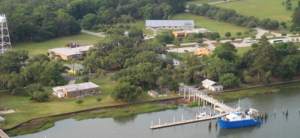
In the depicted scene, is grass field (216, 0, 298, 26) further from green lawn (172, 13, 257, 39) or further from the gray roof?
the gray roof

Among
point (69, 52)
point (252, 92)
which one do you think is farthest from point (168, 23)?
point (252, 92)

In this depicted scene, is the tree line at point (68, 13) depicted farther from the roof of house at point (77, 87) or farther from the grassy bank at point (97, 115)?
the grassy bank at point (97, 115)

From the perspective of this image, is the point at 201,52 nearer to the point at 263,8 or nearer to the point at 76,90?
the point at 76,90

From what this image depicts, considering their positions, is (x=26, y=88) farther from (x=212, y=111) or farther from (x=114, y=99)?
(x=212, y=111)

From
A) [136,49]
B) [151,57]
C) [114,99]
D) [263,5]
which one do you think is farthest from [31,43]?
[263,5]

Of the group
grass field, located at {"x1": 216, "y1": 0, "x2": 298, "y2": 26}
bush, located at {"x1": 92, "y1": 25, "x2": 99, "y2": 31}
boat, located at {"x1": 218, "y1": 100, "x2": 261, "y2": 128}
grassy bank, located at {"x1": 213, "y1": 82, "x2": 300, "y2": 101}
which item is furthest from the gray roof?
boat, located at {"x1": 218, "y1": 100, "x2": 261, "y2": 128}

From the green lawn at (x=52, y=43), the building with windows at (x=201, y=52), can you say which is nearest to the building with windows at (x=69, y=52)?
the green lawn at (x=52, y=43)
